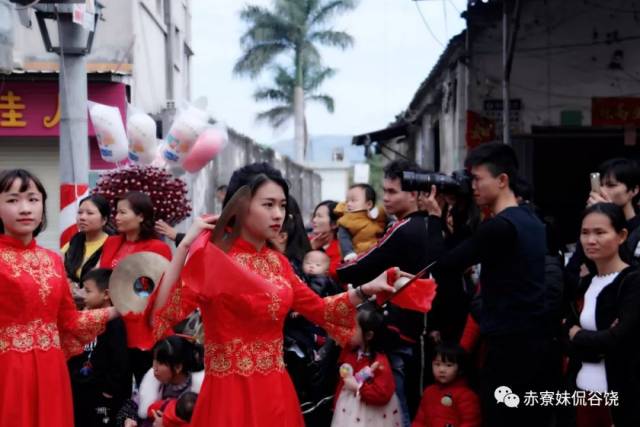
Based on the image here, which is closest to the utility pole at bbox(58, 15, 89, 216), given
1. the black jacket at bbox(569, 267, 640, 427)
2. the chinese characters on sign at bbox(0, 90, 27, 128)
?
the black jacket at bbox(569, 267, 640, 427)

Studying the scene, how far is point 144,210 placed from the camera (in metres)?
6.13

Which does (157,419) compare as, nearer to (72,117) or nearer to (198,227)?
(198,227)

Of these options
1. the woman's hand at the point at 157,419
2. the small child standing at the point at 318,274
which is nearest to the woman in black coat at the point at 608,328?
the small child standing at the point at 318,274

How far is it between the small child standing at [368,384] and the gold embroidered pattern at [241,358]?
5.49 ft

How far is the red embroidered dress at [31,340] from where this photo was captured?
13.9 feet

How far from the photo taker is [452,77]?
45.0ft

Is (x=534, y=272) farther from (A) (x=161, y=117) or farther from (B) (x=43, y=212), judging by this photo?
(A) (x=161, y=117)

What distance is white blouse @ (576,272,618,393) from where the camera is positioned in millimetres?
4672

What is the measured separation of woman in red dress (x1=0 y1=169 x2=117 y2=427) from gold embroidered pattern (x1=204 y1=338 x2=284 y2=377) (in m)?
0.89

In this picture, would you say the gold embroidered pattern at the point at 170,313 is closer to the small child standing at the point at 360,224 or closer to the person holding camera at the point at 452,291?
the person holding camera at the point at 452,291

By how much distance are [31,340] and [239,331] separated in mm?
1119

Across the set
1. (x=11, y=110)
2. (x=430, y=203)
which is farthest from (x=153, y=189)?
(x=11, y=110)

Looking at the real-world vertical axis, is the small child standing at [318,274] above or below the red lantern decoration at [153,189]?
below

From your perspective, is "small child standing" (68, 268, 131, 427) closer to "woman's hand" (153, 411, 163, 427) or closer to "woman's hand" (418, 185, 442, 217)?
"woman's hand" (153, 411, 163, 427)
